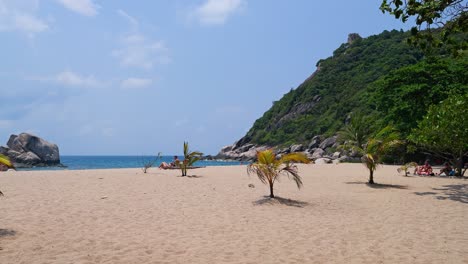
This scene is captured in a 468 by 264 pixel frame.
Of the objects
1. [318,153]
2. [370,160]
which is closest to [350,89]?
[318,153]

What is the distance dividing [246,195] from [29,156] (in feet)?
170

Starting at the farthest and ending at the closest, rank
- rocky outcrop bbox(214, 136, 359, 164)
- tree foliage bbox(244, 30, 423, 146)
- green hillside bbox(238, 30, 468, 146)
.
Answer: tree foliage bbox(244, 30, 423, 146)
rocky outcrop bbox(214, 136, 359, 164)
green hillside bbox(238, 30, 468, 146)

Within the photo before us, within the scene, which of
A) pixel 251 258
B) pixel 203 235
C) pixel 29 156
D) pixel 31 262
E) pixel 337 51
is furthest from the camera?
pixel 337 51

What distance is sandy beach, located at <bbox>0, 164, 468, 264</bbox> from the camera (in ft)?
18.8

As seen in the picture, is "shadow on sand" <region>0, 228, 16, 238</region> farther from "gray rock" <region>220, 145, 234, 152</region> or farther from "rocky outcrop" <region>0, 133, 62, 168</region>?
"gray rock" <region>220, 145, 234, 152</region>

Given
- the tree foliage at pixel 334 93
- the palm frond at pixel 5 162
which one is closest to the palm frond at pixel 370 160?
the palm frond at pixel 5 162

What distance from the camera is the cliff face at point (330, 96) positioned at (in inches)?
2926

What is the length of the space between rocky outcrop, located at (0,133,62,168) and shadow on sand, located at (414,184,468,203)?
53.8 m

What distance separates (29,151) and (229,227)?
57.1 m

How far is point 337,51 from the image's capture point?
358ft

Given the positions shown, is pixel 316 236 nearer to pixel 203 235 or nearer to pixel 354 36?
pixel 203 235

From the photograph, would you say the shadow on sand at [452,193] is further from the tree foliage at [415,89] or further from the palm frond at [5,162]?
the tree foliage at [415,89]

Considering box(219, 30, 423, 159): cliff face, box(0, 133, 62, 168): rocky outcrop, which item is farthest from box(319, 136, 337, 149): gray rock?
box(0, 133, 62, 168): rocky outcrop

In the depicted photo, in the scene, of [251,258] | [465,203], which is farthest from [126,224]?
[465,203]
